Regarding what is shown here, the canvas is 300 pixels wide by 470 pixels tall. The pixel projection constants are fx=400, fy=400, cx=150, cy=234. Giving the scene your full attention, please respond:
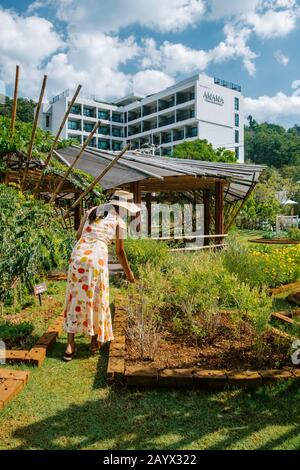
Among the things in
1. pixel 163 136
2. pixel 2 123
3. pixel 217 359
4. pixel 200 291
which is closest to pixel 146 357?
pixel 217 359

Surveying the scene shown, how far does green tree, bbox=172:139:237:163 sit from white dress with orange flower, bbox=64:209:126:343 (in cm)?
3077

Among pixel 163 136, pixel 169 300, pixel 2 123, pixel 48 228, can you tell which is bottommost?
pixel 169 300

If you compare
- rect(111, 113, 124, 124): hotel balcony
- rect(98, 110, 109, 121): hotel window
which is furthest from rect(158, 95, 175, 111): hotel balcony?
rect(98, 110, 109, 121): hotel window

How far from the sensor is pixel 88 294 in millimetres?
3857

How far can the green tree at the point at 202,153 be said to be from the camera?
3419 centimetres

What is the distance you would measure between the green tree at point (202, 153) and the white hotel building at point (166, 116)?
1795 cm

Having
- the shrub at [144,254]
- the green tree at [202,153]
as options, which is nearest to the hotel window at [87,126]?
the green tree at [202,153]

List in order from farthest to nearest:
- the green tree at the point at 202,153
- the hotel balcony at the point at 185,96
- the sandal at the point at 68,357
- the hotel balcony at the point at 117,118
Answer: the hotel balcony at the point at 117,118 → the hotel balcony at the point at 185,96 → the green tree at the point at 202,153 → the sandal at the point at 68,357

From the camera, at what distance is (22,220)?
5031mm

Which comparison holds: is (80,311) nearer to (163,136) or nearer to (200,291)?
(200,291)

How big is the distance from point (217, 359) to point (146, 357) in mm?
658

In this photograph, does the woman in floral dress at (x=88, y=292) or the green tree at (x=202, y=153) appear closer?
the woman in floral dress at (x=88, y=292)

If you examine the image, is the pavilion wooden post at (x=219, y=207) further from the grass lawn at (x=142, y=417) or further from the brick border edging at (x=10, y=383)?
the brick border edging at (x=10, y=383)

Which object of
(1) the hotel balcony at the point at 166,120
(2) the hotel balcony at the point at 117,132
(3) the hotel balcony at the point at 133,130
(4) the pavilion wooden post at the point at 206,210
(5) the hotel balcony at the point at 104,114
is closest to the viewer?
(4) the pavilion wooden post at the point at 206,210
